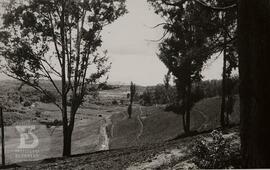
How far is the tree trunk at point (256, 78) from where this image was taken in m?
6.22

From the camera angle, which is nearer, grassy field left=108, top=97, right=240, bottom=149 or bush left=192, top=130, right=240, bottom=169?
bush left=192, top=130, right=240, bottom=169

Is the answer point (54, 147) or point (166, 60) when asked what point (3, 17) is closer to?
point (166, 60)

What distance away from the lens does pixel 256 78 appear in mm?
6258

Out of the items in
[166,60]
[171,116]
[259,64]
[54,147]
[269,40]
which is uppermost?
[166,60]

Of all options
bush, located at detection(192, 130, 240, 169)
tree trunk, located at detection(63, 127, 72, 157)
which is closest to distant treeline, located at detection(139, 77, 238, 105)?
tree trunk, located at detection(63, 127, 72, 157)

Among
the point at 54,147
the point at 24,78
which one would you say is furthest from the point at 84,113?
the point at 24,78

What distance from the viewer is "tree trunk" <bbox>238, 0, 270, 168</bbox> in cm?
622

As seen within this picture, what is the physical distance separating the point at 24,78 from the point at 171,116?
29263 mm

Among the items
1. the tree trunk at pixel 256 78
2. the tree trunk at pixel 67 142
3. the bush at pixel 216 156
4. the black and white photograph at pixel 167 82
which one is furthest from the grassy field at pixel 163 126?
the tree trunk at pixel 256 78

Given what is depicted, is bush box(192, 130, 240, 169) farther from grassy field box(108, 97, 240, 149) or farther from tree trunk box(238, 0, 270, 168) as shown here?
grassy field box(108, 97, 240, 149)

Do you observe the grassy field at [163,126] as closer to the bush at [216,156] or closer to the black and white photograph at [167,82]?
the black and white photograph at [167,82]

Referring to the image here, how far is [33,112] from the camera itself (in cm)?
9994

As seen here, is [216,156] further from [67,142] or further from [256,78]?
[67,142]

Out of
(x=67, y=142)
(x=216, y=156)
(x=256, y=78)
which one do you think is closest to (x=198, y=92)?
(x=67, y=142)
